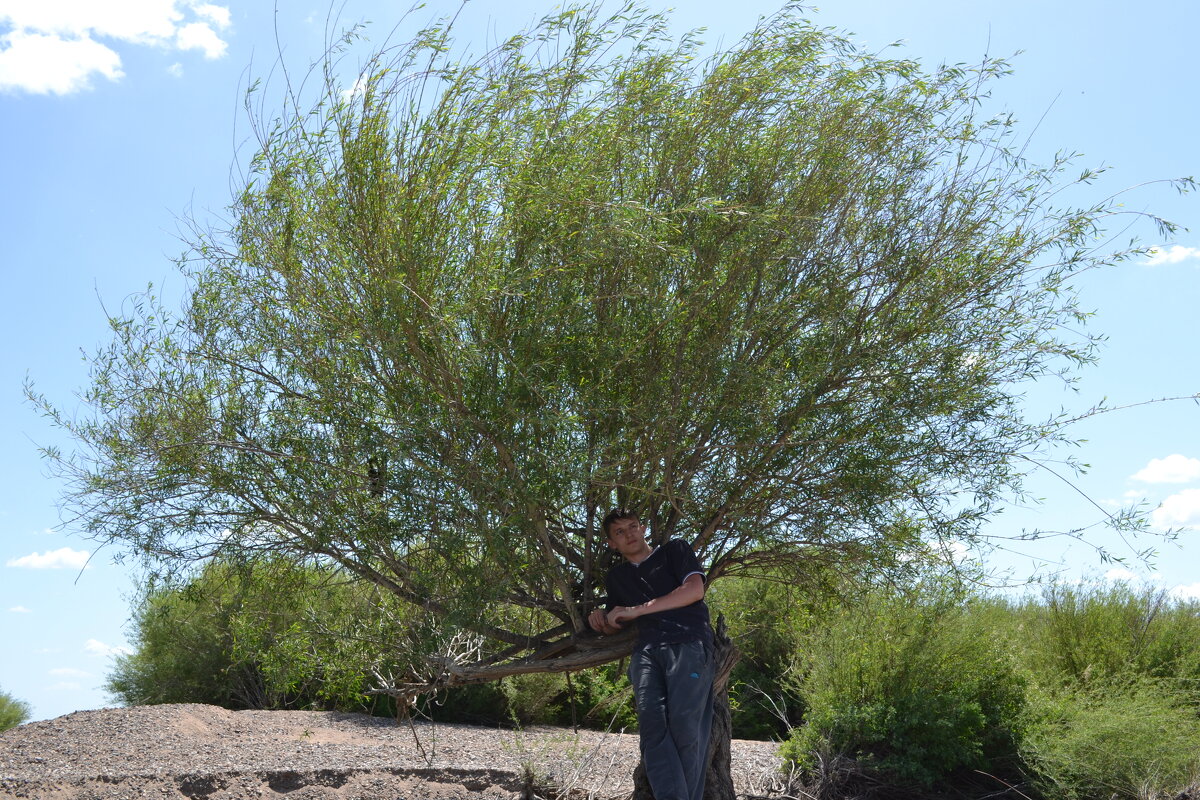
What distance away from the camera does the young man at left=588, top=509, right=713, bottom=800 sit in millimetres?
6016

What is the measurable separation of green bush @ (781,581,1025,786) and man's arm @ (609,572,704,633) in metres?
3.78

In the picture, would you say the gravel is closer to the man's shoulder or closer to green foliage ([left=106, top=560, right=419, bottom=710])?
green foliage ([left=106, top=560, right=419, bottom=710])

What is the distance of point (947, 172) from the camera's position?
21.7 feet

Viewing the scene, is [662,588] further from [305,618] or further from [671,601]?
[305,618]

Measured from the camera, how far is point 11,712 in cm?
1692

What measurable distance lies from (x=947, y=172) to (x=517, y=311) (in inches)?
125

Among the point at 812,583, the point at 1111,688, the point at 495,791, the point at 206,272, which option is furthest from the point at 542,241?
the point at 1111,688

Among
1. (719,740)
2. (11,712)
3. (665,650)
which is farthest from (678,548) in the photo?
(11,712)

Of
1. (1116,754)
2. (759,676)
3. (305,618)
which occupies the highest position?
(305,618)

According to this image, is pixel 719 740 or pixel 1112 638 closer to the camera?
pixel 719 740

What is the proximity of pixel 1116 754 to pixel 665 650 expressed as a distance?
553 cm

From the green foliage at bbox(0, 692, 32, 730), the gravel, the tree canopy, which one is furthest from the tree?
Result: the green foliage at bbox(0, 692, 32, 730)

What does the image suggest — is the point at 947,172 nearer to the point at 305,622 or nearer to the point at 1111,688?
the point at 305,622

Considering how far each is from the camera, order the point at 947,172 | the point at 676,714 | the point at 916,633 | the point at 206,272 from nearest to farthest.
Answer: the point at 676,714 → the point at 947,172 → the point at 206,272 → the point at 916,633
